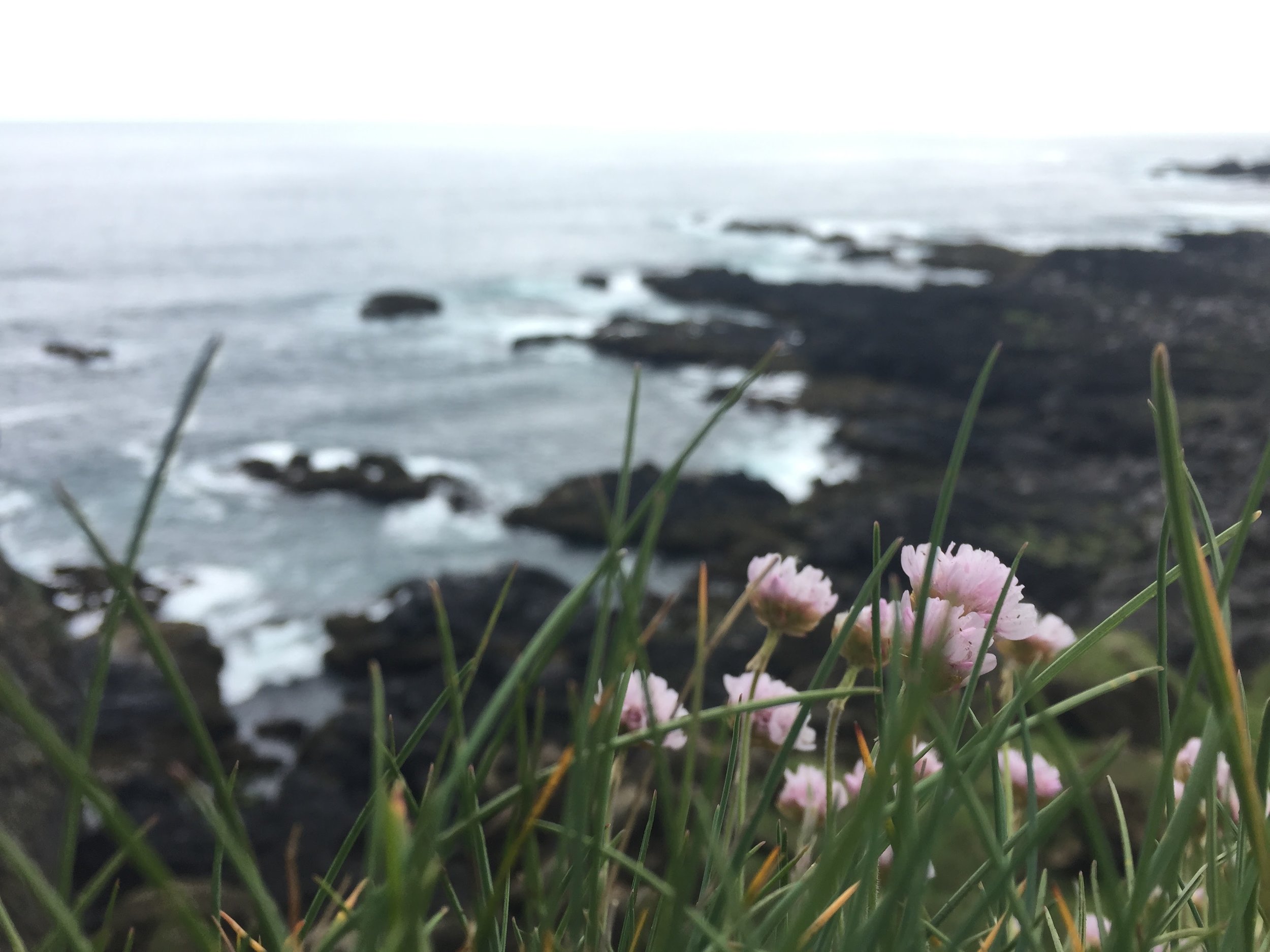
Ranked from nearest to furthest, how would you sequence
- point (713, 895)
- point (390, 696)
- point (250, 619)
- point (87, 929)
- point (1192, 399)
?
point (713, 895), point (87, 929), point (390, 696), point (250, 619), point (1192, 399)

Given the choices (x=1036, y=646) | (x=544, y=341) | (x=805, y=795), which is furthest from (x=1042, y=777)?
(x=544, y=341)

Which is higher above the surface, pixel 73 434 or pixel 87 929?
pixel 87 929

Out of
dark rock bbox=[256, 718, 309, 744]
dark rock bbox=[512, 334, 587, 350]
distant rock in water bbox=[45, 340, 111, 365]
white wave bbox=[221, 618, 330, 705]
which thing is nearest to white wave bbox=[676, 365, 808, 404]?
dark rock bbox=[512, 334, 587, 350]

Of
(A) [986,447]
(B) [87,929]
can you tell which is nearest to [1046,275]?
(A) [986,447]

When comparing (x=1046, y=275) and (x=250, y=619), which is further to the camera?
(x=1046, y=275)

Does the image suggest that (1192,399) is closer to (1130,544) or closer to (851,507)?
(1130,544)

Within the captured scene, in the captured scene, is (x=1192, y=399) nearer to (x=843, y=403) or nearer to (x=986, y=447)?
(x=986, y=447)

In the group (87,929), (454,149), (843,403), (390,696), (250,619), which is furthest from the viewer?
(454,149)

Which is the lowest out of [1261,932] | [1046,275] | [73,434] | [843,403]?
[73,434]

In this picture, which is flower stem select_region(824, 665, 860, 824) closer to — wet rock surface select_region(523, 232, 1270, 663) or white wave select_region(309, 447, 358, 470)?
wet rock surface select_region(523, 232, 1270, 663)
